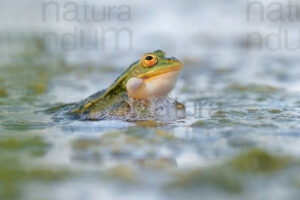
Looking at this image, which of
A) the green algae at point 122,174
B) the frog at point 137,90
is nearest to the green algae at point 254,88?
the frog at point 137,90

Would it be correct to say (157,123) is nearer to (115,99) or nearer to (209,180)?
(115,99)

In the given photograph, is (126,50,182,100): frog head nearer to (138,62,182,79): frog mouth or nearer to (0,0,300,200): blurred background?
(138,62,182,79): frog mouth

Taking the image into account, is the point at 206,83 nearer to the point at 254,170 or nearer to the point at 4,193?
the point at 254,170

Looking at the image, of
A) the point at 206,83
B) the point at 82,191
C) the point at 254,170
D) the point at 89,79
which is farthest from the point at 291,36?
the point at 82,191

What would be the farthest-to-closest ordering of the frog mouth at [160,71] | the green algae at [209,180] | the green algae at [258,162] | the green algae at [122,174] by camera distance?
the frog mouth at [160,71] → the green algae at [258,162] → the green algae at [122,174] → the green algae at [209,180]

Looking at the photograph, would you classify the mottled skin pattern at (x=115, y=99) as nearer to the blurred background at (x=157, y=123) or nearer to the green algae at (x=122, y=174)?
the blurred background at (x=157, y=123)

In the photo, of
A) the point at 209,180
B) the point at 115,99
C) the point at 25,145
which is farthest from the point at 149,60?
the point at 209,180

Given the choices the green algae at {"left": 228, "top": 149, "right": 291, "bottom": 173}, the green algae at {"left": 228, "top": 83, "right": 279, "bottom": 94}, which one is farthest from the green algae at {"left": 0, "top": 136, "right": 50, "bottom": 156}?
the green algae at {"left": 228, "top": 83, "right": 279, "bottom": 94}

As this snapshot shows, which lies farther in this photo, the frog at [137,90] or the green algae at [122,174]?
the frog at [137,90]
